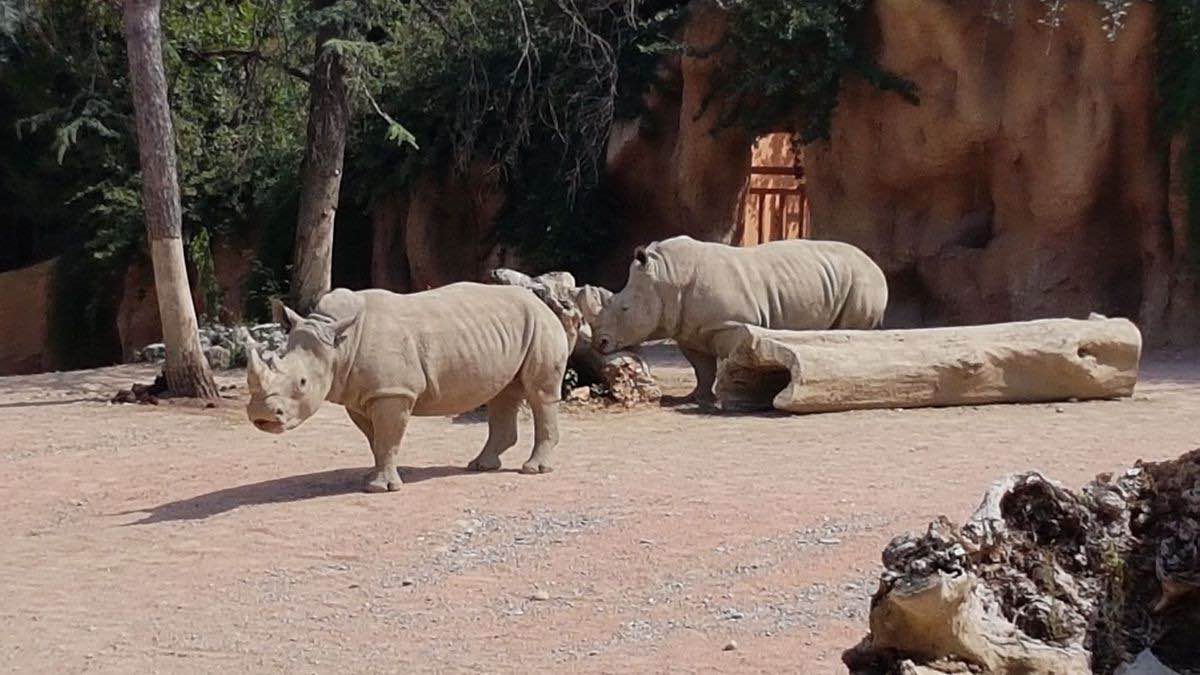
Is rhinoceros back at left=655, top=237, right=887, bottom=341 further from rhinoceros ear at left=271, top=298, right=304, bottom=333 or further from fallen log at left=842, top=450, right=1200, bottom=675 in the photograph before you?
fallen log at left=842, top=450, right=1200, bottom=675

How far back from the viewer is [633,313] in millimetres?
12570

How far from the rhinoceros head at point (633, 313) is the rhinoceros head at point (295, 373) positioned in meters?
3.92

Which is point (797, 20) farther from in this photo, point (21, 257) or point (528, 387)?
point (21, 257)

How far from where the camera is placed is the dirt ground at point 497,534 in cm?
670

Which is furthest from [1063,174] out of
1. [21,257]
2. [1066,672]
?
[21,257]

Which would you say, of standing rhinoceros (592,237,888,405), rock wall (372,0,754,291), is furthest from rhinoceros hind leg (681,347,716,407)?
rock wall (372,0,754,291)

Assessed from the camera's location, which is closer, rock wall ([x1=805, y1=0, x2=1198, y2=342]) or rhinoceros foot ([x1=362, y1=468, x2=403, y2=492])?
rhinoceros foot ([x1=362, y1=468, x2=403, y2=492])

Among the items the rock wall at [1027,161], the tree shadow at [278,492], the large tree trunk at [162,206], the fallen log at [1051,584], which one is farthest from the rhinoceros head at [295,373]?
the rock wall at [1027,161]

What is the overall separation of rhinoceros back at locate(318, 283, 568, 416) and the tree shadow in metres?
0.55

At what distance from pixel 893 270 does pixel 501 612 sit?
1198 centimetres

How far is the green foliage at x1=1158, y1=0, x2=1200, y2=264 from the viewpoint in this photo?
15930mm

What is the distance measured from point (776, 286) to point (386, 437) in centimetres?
475

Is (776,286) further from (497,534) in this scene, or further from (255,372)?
(255,372)

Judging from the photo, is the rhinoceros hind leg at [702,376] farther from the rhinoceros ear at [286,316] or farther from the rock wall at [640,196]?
the rock wall at [640,196]
